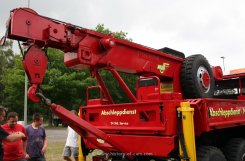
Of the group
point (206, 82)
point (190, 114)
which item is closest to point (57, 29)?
point (190, 114)

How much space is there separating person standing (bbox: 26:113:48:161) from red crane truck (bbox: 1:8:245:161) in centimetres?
112

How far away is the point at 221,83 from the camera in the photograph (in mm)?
8594

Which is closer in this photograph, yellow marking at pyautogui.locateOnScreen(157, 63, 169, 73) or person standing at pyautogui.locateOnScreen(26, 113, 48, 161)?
yellow marking at pyautogui.locateOnScreen(157, 63, 169, 73)

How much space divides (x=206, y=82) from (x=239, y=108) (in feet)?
2.69

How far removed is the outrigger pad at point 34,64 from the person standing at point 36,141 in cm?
280

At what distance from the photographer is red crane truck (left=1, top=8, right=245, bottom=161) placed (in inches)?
197

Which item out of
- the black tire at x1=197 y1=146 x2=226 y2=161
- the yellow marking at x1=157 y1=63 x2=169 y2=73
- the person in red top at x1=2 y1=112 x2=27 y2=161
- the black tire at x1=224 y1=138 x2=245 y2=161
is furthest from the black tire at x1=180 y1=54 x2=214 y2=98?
the person in red top at x1=2 y1=112 x2=27 y2=161

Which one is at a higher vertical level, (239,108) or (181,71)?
(181,71)

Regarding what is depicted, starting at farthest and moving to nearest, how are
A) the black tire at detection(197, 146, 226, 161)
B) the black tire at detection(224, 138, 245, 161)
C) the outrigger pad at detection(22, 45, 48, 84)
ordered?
the black tire at detection(224, 138, 245, 161) → the black tire at detection(197, 146, 226, 161) → the outrigger pad at detection(22, 45, 48, 84)

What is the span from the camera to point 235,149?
6.38 m

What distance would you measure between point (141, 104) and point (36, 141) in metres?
2.95

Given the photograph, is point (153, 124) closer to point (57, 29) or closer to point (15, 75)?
point (57, 29)

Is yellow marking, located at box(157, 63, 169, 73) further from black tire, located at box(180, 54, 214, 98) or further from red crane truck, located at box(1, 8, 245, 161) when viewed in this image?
black tire, located at box(180, 54, 214, 98)

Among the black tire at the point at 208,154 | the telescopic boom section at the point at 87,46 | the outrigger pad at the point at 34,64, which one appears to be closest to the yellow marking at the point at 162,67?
the telescopic boom section at the point at 87,46
